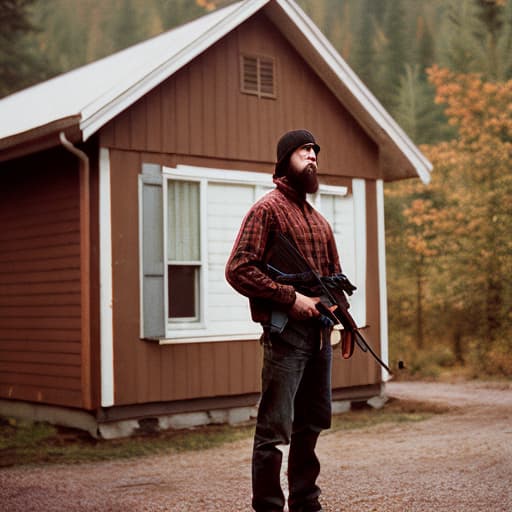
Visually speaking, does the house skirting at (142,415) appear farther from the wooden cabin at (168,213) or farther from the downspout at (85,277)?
the downspout at (85,277)

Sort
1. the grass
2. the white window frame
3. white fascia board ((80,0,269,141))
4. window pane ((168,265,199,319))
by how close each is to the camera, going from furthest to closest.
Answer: window pane ((168,265,199,319)) < the white window frame < white fascia board ((80,0,269,141)) < the grass

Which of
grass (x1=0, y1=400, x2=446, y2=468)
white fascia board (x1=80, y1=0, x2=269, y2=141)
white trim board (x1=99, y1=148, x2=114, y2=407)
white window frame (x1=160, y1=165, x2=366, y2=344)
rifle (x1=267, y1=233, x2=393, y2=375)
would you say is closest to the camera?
rifle (x1=267, y1=233, x2=393, y2=375)

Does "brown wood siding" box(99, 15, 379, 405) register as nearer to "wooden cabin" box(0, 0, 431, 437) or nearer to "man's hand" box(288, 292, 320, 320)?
"wooden cabin" box(0, 0, 431, 437)

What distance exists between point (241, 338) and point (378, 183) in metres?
3.01

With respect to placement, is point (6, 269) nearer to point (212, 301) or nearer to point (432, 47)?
point (212, 301)

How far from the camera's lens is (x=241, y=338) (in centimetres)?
1071

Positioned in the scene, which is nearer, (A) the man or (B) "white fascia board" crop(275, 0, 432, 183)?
(A) the man

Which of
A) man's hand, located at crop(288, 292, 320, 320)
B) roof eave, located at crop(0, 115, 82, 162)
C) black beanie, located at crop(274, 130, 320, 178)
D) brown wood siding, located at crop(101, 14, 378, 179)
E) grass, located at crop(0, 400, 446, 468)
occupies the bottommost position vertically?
grass, located at crop(0, 400, 446, 468)

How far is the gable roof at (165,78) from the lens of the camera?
9.41 m

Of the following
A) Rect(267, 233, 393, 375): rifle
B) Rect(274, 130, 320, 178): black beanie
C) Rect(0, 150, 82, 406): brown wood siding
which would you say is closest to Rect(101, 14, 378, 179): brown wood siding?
Rect(0, 150, 82, 406): brown wood siding

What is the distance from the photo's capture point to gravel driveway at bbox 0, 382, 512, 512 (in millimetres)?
6242

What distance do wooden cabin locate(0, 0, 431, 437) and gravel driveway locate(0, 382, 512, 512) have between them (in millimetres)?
1383

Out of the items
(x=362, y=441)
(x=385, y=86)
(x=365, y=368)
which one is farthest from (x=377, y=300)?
(x=385, y=86)

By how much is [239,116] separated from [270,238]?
19.6 feet
